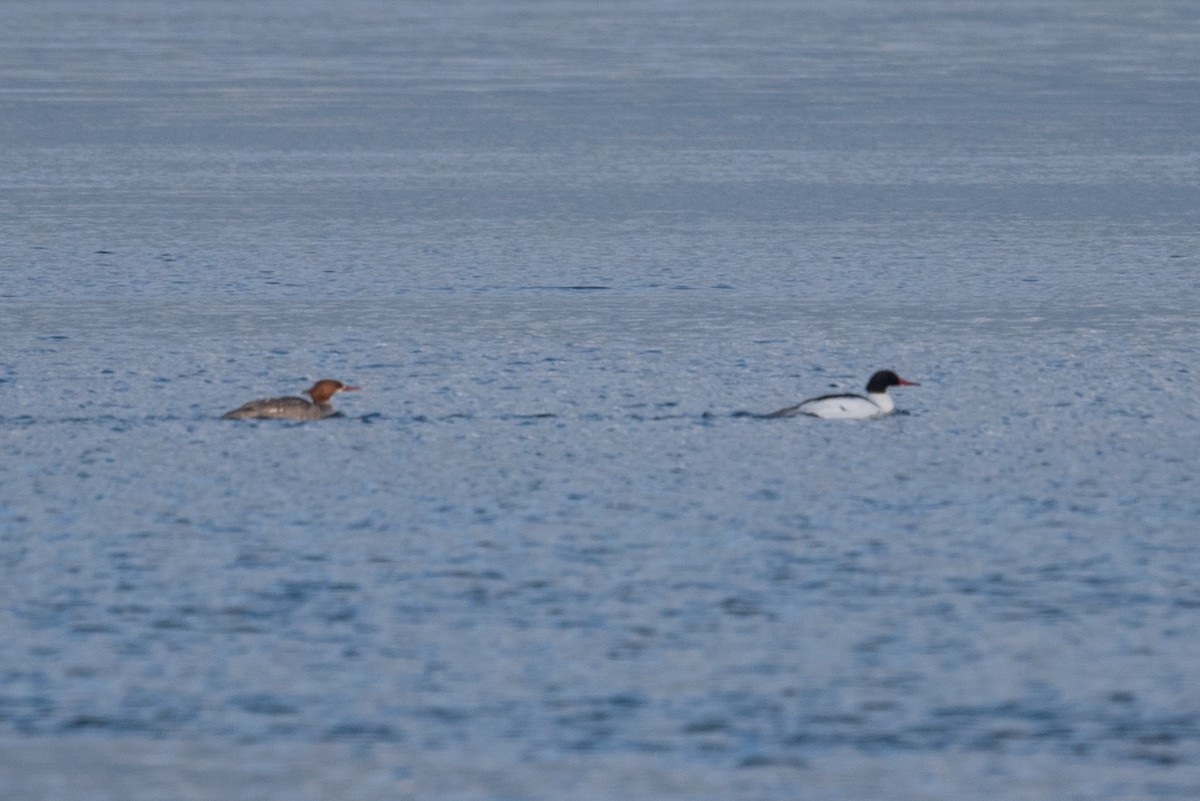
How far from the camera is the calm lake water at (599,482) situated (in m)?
6.71

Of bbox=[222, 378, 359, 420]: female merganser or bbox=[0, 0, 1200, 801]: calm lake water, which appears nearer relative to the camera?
bbox=[0, 0, 1200, 801]: calm lake water

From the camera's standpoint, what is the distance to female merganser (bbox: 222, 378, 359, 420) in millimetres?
11492

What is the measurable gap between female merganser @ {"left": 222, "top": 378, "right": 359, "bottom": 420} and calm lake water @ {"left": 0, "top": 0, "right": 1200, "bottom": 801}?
18 cm

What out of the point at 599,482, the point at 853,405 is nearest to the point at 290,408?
the point at 599,482

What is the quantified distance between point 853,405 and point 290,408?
2893 millimetres

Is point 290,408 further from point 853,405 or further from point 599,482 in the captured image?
point 853,405

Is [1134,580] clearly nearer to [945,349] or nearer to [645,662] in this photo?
[645,662]

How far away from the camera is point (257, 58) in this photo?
48.5 metres

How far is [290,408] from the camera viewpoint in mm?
11508

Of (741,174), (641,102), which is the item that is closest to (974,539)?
(741,174)

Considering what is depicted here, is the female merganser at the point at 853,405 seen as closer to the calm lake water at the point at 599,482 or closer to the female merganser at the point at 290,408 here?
the calm lake water at the point at 599,482

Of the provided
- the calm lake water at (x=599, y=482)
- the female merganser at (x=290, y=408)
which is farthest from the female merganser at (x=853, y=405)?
the female merganser at (x=290, y=408)

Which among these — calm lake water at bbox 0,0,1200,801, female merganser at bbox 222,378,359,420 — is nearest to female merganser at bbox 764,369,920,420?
calm lake water at bbox 0,0,1200,801

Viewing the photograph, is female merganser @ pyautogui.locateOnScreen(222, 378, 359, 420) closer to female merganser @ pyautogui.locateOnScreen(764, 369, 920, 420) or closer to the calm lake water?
the calm lake water
